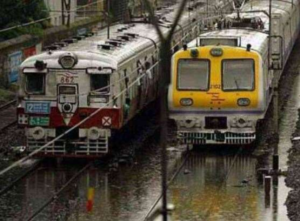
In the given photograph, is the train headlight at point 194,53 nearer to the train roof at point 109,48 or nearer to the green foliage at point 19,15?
the train roof at point 109,48

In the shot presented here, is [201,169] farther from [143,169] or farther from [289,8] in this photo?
[289,8]

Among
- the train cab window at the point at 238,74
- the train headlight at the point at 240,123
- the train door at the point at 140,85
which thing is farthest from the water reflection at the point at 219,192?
the train door at the point at 140,85

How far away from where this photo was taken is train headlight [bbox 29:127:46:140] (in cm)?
1911

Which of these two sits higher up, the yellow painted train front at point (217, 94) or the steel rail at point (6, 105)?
the yellow painted train front at point (217, 94)

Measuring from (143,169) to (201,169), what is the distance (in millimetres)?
1101

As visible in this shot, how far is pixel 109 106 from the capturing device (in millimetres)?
19062

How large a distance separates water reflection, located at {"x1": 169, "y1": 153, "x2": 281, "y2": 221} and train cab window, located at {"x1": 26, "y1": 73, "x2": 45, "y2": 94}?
322cm

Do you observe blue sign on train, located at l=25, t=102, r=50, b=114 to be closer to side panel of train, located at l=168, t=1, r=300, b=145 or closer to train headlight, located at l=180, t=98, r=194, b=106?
side panel of train, located at l=168, t=1, r=300, b=145

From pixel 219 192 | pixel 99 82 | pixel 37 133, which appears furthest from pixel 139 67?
pixel 219 192

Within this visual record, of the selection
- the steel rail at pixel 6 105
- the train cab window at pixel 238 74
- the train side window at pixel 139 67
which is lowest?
the steel rail at pixel 6 105

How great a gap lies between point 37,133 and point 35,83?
97cm

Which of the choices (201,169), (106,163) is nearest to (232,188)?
(201,169)

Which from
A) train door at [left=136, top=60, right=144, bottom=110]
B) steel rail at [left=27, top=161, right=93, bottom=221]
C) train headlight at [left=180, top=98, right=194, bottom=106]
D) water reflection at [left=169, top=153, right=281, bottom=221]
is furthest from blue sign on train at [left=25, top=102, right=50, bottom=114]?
train door at [left=136, top=60, right=144, bottom=110]

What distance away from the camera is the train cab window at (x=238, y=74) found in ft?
65.9
